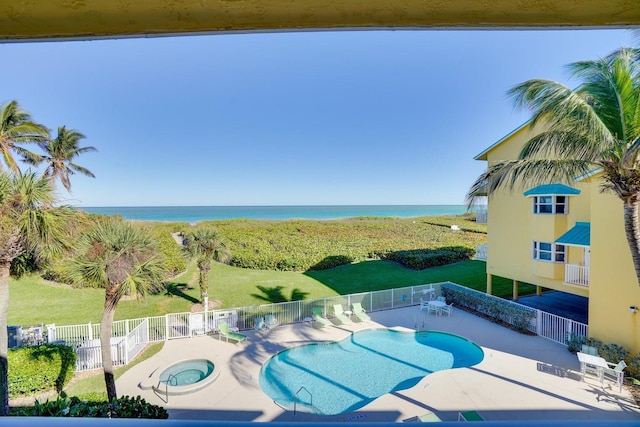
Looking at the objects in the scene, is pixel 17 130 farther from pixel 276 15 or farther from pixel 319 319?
pixel 276 15

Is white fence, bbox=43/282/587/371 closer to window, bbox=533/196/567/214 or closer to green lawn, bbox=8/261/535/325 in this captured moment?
green lawn, bbox=8/261/535/325

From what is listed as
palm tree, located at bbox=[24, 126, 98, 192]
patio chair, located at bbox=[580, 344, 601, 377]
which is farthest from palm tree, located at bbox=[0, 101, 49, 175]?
patio chair, located at bbox=[580, 344, 601, 377]

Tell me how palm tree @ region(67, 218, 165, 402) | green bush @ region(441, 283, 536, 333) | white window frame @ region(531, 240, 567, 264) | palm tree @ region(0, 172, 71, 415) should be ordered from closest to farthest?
palm tree @ region(0, 172, 71, 415) → palm tree @ region(67, 218, 165, 402) → green bush @ region(441, 283, 536, 333) → white window frame @ region(531, 240, 567, 264)

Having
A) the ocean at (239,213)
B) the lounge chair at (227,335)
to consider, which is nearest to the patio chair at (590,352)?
the lounge chair at (227,335)

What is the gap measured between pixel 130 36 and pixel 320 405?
8403mm

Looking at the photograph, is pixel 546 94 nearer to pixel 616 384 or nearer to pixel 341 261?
pixel 616 384

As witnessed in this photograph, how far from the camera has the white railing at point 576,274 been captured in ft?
32.5

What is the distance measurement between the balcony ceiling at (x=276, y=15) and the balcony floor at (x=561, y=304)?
48.5ft

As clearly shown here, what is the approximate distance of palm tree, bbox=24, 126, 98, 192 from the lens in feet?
56.0

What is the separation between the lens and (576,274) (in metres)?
10.2

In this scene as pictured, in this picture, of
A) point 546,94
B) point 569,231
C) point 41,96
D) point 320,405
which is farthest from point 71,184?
point 569,231

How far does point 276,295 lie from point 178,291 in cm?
558

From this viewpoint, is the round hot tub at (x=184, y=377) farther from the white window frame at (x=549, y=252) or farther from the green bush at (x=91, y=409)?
the white window frame at (x=549, y=252)

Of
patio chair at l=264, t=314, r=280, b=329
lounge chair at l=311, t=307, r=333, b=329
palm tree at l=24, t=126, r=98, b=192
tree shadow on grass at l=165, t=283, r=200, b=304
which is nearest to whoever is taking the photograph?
patio chair at l=264, t=314, r=280, b=329
